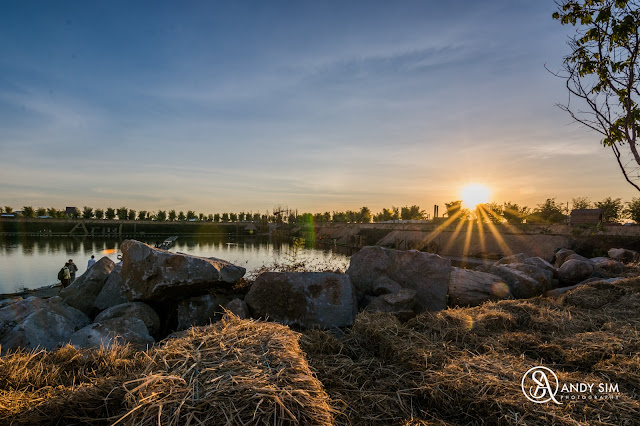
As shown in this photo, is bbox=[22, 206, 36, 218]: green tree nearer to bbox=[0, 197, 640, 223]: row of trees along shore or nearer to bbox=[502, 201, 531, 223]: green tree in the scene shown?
bbox=[0, 197, 640, 223]: row of trees along shore

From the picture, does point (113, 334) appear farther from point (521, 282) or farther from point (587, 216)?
point (587, 216)

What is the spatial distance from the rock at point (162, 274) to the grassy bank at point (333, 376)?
4.29 metres

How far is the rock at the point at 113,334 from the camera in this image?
576 cm

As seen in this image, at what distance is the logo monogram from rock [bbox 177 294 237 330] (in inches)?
246

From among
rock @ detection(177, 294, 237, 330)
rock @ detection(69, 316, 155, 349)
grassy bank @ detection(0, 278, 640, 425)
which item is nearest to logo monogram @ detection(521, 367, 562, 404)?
grassy bank @ detection(0, 278, 640, 425)

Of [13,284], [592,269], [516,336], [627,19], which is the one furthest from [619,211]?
[13,284]

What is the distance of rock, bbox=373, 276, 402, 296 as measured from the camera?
8547 millimetres

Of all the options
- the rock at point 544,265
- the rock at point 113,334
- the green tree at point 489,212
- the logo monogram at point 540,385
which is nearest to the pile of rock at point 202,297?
the rock at point 113,334

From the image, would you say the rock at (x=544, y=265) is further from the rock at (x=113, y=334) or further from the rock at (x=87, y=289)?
the rock at (x=87, y=289)

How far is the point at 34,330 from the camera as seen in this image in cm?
597

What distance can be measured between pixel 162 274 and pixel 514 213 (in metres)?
54.3

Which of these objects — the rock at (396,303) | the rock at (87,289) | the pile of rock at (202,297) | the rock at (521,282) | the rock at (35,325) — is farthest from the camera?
the rock at (521,282)

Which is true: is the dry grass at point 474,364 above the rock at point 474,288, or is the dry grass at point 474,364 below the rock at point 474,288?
above

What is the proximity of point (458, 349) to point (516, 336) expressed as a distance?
0.93 metres
